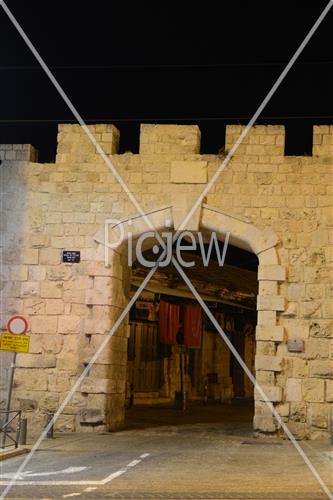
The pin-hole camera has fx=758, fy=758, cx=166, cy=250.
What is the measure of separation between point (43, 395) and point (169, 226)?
3.50m

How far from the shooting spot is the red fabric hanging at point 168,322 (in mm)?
21359

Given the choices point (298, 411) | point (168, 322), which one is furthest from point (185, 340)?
point (298, 411)

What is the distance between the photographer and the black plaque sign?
42.1 feet

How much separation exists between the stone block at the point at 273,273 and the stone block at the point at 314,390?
1.69 m

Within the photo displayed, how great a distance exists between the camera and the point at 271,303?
40.2 ft

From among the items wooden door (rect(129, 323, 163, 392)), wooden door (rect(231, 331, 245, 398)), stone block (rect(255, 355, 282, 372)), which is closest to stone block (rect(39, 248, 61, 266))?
stone block (rect(255, 355, 282, 372))

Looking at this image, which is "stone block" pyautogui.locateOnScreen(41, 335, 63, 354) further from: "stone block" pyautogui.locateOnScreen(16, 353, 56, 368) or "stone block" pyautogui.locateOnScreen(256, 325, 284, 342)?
"stone block" pyautogui.locateOnScreen(256, 325, 284, 342)

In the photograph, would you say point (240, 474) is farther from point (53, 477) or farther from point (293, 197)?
point (293, 197)

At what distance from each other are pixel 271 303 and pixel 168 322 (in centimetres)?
966

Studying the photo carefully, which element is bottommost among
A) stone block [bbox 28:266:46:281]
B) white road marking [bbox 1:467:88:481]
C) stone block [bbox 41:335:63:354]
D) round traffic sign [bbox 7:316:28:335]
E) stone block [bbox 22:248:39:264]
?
white road marking [bbox 1:467:88:481]

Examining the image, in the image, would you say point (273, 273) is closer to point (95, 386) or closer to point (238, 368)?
point (95, 386)

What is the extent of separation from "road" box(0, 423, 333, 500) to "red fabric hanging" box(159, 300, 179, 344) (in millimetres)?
8935

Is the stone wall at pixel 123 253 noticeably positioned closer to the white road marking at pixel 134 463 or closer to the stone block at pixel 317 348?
the stone block at pixel 317 348

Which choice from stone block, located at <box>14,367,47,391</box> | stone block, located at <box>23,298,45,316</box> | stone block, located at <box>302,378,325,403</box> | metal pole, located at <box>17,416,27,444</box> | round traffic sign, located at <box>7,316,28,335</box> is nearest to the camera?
metal pole, located at <box>17,416,27,444</box>
